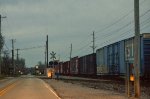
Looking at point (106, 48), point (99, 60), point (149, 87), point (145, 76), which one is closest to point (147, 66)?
point (145, 76)

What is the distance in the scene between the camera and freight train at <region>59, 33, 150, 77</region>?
3319cm

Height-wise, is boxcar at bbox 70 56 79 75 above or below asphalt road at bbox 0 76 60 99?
above

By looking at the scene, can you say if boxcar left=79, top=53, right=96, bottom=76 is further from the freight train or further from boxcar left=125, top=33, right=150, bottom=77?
boxcar left=125, top=33, right=150, bottom=77

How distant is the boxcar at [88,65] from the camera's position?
61.2 metres

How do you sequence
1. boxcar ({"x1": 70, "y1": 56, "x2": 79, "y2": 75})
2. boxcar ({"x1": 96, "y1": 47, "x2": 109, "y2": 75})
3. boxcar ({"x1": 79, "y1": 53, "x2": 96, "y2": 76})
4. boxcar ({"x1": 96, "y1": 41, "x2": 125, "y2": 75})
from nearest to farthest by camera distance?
1. boxcar ({"x1": 96, "y1": 41, "x2": 125, "y2": 75})
2. boxcar ({"x1": 96, "y1": 47, "x2": 109, "y2": 75})
3. boxcar ({"x1": 79, "y1": 53, "x2": 96, "y2": 76})
4. boxcar ({"x1": 70, "y1": 56, "x2": 79, "y2": 75})

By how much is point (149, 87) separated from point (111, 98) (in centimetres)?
661

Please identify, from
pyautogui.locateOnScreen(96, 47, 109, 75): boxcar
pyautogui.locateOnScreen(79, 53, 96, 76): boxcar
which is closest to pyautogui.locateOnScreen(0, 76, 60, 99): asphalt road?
pyautogui.locateOnScreen(96, 47, 109, 75): boxcar

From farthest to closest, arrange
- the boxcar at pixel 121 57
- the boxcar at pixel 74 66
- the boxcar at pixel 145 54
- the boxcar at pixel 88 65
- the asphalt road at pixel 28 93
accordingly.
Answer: the boxcar at pixel 74 66 → the boxcar at pixel 88 65 → the boxcar at pixel 121 57 → the boxcar at pixel 145 54 → the asphalt road at pixel 28 93

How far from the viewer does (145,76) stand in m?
33.4

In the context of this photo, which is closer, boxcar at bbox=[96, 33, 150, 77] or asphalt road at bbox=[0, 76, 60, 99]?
asphalt road at bbox=[0, 76, 60, 99]

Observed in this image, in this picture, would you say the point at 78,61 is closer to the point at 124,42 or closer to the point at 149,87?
the point at 124,42

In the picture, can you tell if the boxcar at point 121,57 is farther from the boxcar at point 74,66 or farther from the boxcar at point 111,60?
the boxcar at point 74,66

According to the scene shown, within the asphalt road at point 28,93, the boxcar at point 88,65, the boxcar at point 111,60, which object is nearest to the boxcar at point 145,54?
the boxcar at point 111,60

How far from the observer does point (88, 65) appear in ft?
213
